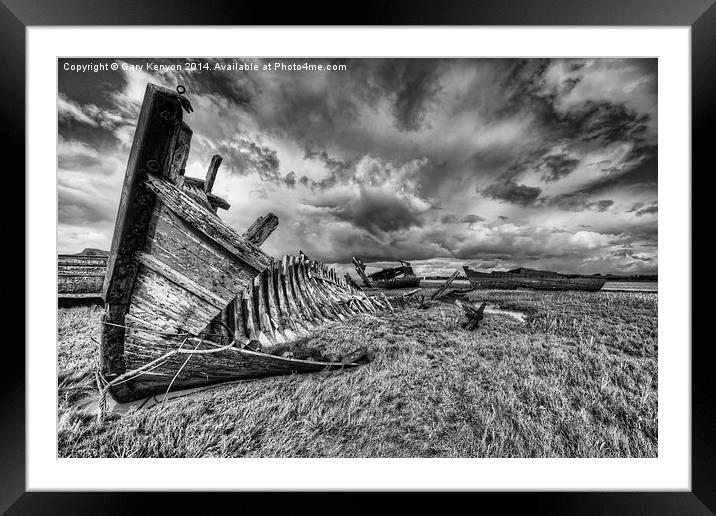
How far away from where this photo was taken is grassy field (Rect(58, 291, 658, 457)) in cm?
190

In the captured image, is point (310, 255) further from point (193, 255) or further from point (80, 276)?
point (80, 276)

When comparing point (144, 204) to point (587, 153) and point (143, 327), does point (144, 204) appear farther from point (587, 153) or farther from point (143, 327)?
point (587, 153)

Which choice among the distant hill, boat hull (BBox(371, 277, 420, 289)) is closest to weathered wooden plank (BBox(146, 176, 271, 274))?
the distant hill

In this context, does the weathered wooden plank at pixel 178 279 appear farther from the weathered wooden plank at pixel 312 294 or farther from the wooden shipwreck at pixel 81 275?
the weathered wooden plank at pixel 312 294

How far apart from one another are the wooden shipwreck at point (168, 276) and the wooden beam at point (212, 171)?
776mm

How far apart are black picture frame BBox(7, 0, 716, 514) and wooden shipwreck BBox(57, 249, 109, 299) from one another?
4.78 feet

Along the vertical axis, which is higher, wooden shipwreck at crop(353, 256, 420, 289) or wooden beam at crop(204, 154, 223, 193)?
wooden beam at crop(204, 154, 223, 193)

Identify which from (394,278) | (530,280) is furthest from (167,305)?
(530,280)

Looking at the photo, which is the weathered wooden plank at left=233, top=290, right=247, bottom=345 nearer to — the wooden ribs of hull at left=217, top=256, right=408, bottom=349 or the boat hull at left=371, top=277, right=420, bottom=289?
the wooden ribs of hull at left=217, top=256, right=408, bottom=349

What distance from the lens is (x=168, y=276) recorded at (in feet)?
5.47
